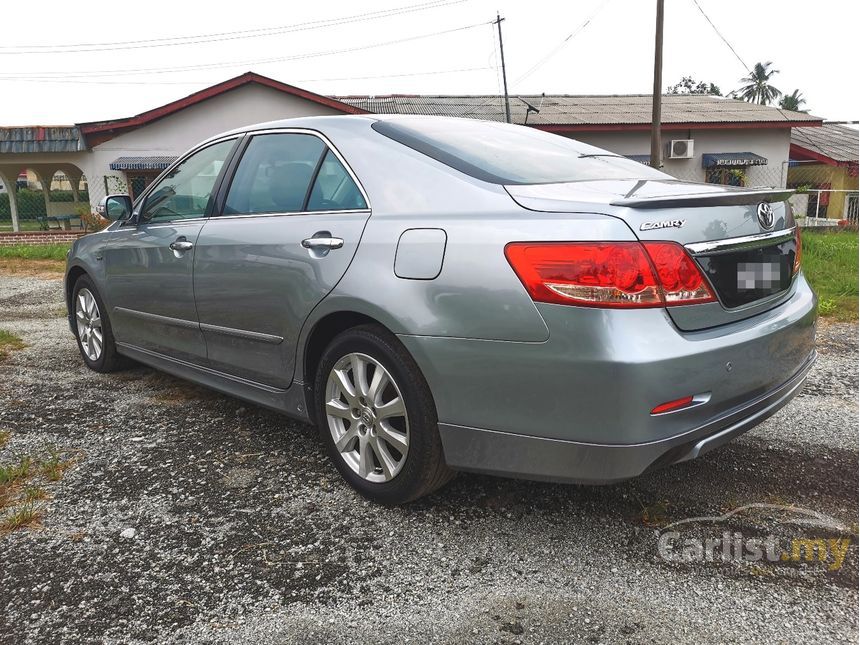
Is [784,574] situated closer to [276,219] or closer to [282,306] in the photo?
[282,306]

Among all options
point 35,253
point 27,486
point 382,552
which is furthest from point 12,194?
point 382,552

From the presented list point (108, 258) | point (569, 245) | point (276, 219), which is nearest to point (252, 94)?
point (108, 258)

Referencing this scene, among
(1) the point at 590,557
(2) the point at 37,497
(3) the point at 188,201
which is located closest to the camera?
(1) the point at 590,557

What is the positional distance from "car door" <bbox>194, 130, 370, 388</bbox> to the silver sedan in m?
0.01

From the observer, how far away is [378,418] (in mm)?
2650

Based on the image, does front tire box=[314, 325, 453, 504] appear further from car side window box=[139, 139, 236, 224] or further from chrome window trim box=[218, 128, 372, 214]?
car side window box=[139, 139, 236, 224]

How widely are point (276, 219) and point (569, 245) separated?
4.85 feet

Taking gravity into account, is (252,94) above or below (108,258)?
above

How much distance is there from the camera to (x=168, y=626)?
2088mm

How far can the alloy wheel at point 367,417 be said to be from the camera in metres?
2.61

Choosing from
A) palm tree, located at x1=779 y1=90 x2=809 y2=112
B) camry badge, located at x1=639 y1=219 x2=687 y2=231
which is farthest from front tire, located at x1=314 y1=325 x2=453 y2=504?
palm tree, located at x1=779 y1=90 x2=809 y2=112

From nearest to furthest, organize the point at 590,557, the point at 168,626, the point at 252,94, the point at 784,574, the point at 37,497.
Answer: the point at 168,626
the point at 784,574
the point at 590,557
the point at 37,497
the point at 252,94

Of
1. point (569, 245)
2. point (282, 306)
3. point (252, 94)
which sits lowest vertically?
point (282, 306)

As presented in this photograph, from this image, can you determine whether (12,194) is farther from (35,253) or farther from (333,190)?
(333,190)
